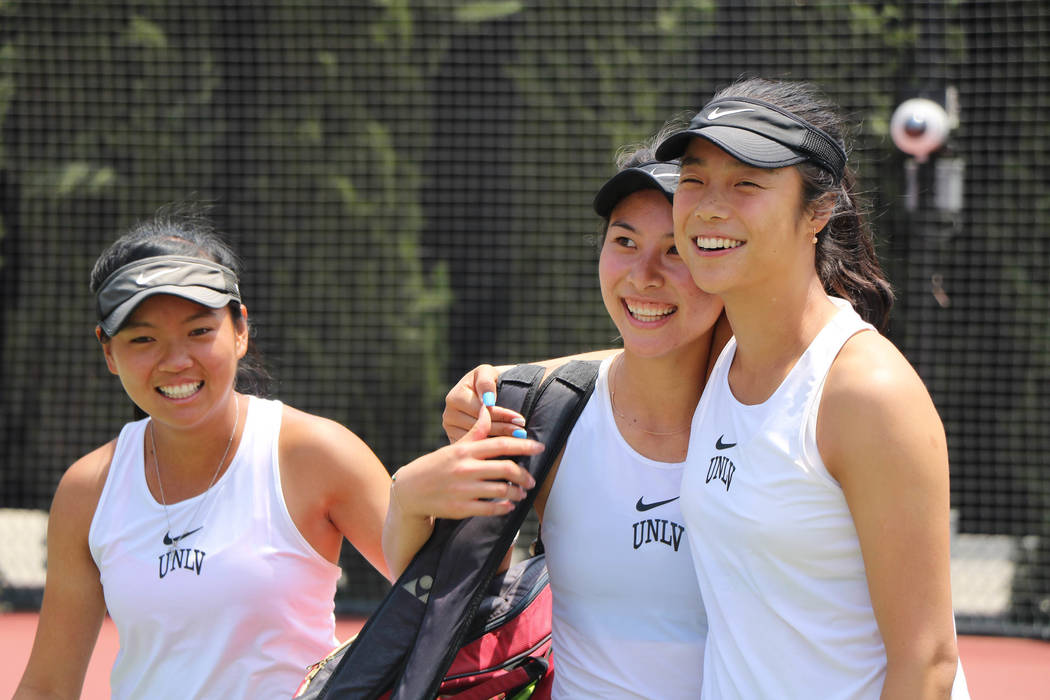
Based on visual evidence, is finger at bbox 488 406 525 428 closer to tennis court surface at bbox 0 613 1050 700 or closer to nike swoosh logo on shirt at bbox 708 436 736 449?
nike swoosh logo on shirt at bbox 708 436 736 449

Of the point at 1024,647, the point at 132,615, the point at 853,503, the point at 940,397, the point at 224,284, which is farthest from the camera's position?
the point at 940,397

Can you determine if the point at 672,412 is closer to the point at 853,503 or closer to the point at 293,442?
the point at 853,503

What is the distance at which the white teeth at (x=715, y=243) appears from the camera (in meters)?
1.44

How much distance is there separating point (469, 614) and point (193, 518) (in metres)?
0.60

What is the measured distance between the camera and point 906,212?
225 inches

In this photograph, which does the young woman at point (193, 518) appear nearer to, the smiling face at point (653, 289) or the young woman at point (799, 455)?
the smiling face at point (653, 289)

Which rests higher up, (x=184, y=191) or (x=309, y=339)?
(x=184, y=191)

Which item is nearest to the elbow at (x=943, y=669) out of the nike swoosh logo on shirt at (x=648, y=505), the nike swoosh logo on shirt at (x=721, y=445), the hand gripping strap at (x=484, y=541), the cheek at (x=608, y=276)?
the nike swoosh logo on shirt at (x=721, y=445)

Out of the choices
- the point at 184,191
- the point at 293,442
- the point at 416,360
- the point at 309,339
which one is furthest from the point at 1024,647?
the point at 184,191

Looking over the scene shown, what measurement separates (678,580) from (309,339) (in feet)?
15.5

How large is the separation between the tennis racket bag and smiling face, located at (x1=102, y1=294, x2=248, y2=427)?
548 mm

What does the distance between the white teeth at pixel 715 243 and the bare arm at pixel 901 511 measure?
0.81 feet

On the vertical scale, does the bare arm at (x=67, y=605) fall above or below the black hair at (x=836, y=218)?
below

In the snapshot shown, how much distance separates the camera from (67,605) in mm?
1961
